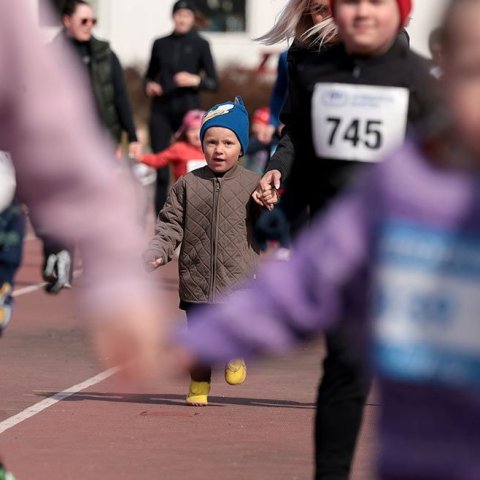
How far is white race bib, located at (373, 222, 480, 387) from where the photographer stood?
3.19 metres

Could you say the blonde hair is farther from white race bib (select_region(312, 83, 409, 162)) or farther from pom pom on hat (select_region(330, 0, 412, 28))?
pom pom on hat (select_region(330, 0, 412, 28))

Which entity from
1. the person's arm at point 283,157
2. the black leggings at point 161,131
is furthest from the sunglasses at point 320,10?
the black leggings at point 161,131

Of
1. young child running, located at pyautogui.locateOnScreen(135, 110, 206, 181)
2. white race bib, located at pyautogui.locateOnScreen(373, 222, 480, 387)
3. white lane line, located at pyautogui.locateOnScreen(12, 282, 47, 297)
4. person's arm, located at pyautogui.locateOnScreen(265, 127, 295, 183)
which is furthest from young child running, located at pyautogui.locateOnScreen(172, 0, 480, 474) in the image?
white lane line, located at pyautogui.locateOnScreen(12, 282, 47, 297)

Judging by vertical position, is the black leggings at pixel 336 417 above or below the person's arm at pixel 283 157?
below

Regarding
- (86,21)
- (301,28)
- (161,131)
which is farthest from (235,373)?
(161,131)

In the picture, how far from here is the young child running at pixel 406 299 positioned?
317cm

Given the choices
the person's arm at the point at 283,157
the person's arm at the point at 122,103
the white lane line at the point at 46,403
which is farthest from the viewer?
the person's arm at the point at 122,103

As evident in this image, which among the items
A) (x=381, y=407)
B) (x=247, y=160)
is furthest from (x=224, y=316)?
(x=247, y=160)

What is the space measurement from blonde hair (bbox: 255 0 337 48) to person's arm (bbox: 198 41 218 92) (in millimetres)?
10287

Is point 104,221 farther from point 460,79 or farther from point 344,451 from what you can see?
point 344,451

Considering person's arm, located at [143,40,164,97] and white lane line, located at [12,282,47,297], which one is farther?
person's arm, located at [143,40,164,97]

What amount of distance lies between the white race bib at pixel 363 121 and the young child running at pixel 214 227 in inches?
130

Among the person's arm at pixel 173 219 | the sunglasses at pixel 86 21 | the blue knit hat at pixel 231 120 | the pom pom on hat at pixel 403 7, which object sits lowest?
the sunglasses at pixel 86 21

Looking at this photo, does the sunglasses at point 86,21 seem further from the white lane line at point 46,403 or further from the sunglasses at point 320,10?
the sunglasses at point 320,10
